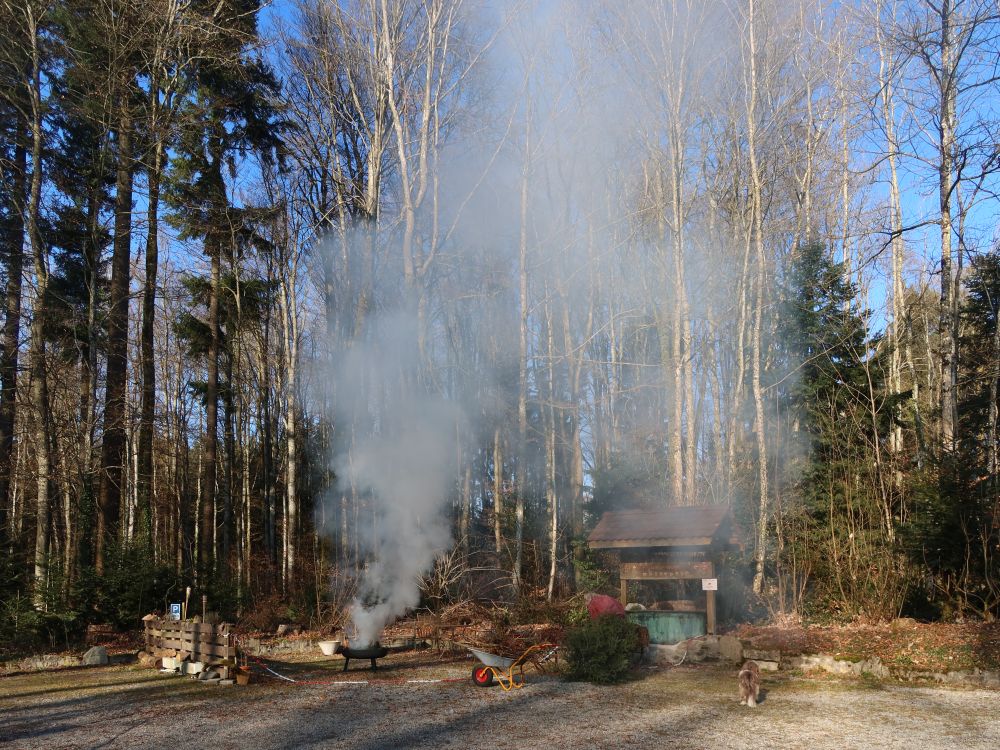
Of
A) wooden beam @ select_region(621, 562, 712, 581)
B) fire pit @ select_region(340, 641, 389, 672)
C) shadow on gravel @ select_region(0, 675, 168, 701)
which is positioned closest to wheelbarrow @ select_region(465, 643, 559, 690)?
fire pit @ select_region(340, 641, 389, 672)

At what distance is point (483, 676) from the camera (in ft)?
30.7

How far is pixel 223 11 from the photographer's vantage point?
17.9 metres

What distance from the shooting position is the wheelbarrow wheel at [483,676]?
9.34 meters

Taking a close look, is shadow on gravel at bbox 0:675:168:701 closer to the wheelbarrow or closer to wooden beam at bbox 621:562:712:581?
the wheelbarrow

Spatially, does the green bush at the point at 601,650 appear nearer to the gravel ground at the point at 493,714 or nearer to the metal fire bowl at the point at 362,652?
the gravel ground at the point at 493,714

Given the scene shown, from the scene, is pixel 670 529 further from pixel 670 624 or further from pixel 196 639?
pixel 196 639

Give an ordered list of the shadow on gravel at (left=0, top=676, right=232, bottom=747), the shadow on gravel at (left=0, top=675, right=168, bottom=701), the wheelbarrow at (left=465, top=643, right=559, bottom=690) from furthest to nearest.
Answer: the shadow on gravel at (left=0, top=675, right=168, bottom=701), the wheelbarrow at (left=465, top=643, right=559, bottom=690), the shadow on gravel at (left=0, top=676, right=232, bottom=747)

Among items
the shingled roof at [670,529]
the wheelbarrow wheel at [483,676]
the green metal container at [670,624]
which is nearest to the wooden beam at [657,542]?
the shingled roof at [670,529]

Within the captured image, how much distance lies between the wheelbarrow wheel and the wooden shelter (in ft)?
12.1

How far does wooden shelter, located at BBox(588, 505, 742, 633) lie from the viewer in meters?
11.5

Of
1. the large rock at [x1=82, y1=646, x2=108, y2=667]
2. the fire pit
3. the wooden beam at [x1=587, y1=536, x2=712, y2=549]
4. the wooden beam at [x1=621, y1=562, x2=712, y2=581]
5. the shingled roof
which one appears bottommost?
the large rock at [x1=82, y1=646, x2=108, y2=667]

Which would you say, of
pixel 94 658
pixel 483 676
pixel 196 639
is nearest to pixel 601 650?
pixel 483 676

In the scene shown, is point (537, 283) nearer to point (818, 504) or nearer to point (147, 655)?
point (818, 504)

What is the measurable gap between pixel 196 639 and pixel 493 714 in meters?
5.25
